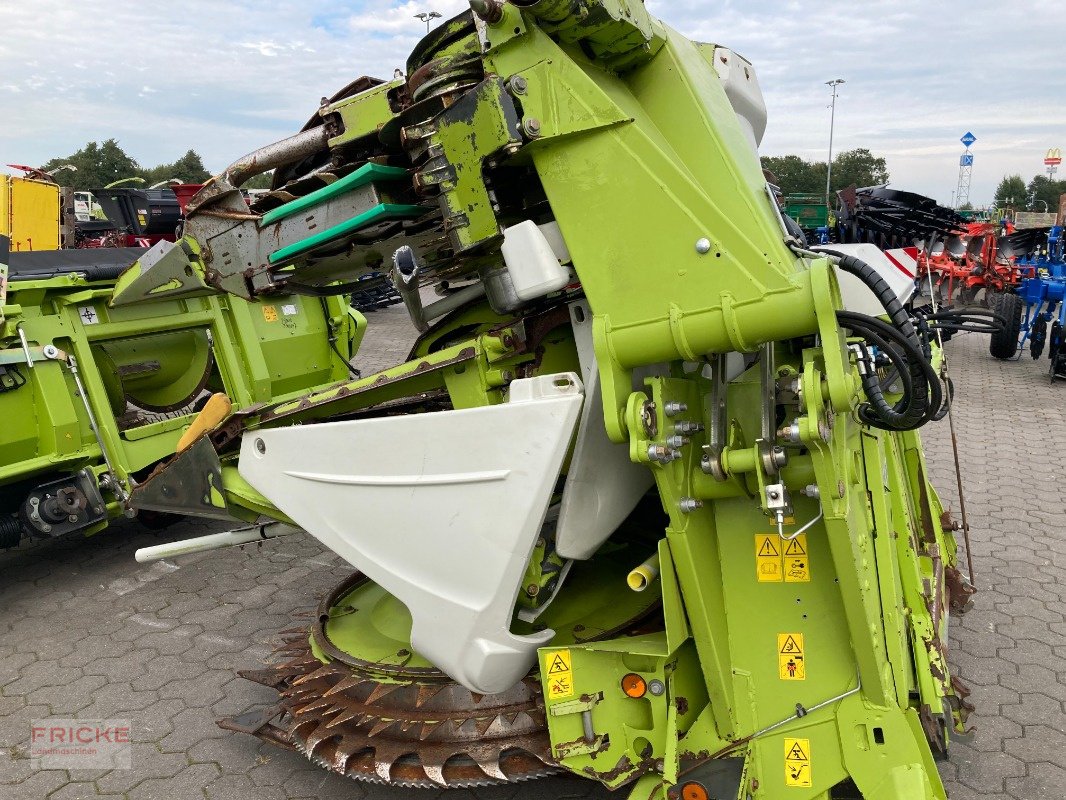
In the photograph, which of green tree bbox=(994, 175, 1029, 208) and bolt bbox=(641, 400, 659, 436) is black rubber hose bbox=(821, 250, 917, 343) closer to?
bolt bbox=(641, 400, 659, 436)

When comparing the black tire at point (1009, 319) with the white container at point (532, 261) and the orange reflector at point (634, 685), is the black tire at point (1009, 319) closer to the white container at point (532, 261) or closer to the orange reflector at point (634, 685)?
the orange reflector at point (634, 685)

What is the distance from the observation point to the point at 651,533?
3.07 m

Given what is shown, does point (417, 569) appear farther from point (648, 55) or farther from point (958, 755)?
point (958, 755)

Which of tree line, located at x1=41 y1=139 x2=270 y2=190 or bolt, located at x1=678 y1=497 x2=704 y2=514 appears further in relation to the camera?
tree line, located at x1=41 y1=139 x2=270 y2=190

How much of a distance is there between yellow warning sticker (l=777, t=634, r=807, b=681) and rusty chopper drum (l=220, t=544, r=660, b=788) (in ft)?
1.90

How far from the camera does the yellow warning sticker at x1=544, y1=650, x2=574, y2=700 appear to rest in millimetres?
2285

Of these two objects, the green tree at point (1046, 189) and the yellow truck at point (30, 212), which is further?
the green tree at point (1046, 189)

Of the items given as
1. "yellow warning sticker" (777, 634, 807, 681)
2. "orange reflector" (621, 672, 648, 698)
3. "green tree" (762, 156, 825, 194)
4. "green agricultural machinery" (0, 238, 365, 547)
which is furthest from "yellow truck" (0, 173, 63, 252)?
"green tree" (762, 156, 825, 194)

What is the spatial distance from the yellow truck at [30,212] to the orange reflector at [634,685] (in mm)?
4819

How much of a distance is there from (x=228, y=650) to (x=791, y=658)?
2611mm

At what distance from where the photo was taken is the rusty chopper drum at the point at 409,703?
2.38m

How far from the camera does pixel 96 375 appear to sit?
442 cm

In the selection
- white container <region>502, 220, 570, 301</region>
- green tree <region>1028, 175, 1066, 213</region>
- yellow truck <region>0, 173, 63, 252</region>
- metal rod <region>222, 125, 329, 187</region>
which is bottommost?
green tree <region>1028, 175, 1066, 213</region>

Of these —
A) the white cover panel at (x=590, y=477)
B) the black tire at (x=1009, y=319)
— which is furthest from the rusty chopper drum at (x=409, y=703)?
the black tire at (x=1009, y=319)
